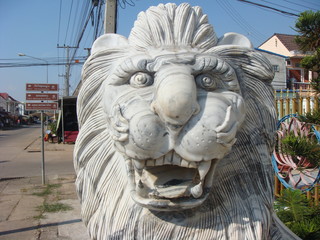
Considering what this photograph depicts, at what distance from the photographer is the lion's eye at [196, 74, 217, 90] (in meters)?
0.84

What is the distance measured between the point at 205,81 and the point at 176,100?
13cm

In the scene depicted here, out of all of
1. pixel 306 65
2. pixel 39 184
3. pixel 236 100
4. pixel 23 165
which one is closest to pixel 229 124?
pixel 236 100

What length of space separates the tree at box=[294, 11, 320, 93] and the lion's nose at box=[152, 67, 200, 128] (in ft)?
5.07

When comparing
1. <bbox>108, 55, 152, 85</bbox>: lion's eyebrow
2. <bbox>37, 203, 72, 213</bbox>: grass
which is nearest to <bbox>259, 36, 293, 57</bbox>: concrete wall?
<bbox>37, 203, 72, 213</bbox>: grass

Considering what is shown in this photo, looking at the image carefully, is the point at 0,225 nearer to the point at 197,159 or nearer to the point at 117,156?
the point at 117,156

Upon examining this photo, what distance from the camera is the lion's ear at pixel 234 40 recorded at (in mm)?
1002

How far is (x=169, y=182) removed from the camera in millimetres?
834

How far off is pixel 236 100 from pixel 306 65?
150cm

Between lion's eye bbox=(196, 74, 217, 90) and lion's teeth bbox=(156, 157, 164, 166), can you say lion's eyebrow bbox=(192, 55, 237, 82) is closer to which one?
lion's eye bbox=(196, 74, 217, 90)

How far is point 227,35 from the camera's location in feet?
3.30

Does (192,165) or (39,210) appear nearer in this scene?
(192,165)

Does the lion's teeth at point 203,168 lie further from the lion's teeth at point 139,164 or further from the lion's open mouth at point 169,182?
the lion's teeth at point 139,164

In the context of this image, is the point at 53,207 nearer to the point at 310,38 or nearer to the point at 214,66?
the point at 310,38

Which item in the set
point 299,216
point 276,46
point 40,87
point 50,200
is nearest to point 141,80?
point 299,216
